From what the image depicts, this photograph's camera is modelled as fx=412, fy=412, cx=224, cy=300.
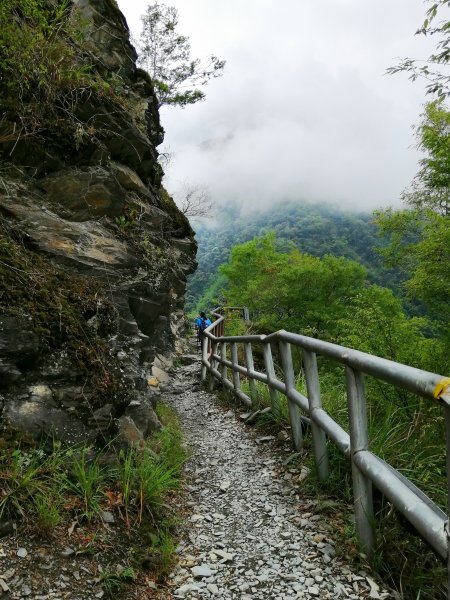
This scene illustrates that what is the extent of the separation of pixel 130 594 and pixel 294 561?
3.59 ft

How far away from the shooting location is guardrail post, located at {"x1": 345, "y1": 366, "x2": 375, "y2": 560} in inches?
99.3

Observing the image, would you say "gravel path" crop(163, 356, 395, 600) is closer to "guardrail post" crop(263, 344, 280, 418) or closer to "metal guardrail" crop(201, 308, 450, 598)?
"metal guardrail" crop(201, 308, 450, 598)

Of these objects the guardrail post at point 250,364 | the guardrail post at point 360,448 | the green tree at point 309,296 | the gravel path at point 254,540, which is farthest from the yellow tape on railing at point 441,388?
the green tree at point 309,296

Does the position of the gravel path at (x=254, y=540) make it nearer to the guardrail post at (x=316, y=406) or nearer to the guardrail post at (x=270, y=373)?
the guardrail post at (x=316, y=406)

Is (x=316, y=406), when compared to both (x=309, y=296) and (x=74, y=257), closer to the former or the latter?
(x=74, y=257)

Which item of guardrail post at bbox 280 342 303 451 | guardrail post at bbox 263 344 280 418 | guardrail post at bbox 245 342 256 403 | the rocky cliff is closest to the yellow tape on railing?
guardrail post at bbox 280 342 303 451

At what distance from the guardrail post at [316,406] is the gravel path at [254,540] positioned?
34 cm

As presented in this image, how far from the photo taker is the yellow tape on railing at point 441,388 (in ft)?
5.23

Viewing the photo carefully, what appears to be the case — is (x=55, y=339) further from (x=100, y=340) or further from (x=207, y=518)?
(x=207, y=518)

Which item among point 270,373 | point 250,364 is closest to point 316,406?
point 270,373

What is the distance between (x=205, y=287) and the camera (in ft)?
349

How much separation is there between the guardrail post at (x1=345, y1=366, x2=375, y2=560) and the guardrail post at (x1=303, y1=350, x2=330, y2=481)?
0.87 metres

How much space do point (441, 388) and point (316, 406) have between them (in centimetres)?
196

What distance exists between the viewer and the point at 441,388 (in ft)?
5.28
